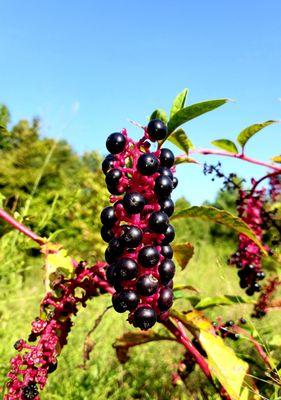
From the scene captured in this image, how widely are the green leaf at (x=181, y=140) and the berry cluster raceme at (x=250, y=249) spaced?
1.81 ft

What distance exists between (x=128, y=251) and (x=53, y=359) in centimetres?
42

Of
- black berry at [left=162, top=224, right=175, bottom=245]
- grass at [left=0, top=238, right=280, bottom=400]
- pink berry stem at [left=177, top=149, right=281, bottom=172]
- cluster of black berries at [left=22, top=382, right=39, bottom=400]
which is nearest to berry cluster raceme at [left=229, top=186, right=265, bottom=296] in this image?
grass at [left=0, top=238, right=280, bottom=400]

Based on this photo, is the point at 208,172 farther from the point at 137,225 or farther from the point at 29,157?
the point at 29,157

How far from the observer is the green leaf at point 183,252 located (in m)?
1.38

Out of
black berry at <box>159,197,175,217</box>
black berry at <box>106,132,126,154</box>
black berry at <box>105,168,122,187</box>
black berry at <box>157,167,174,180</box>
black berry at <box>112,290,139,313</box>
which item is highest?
black berry at <box>106,132,126,154</box>

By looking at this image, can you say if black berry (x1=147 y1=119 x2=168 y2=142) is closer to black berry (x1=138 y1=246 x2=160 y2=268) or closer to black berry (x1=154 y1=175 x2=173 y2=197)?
black berry (x1=154 y1=175 x2=173 y2=197)

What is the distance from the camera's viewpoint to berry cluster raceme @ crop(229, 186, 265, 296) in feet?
6.21

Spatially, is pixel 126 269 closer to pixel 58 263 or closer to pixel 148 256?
pixel 148 256

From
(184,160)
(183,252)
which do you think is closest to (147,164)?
(183,252)

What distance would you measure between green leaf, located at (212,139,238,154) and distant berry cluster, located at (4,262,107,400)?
2.67 ft

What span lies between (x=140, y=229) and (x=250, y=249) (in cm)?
105

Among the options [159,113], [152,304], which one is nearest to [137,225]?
[152,304]

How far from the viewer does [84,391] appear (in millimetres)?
2221

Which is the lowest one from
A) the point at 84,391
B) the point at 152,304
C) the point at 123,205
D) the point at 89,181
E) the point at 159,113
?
the point at 84,391
